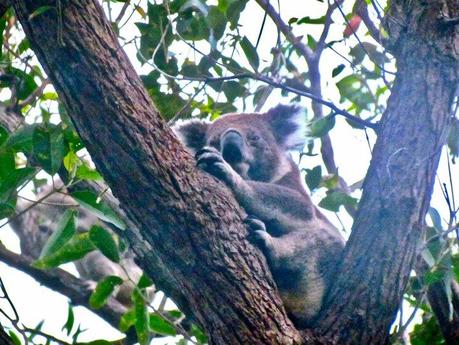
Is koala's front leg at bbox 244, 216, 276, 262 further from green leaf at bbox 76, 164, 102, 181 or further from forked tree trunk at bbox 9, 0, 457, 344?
green leaf at bbox 76, 164, 102, 181

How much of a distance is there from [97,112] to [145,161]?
266 mm

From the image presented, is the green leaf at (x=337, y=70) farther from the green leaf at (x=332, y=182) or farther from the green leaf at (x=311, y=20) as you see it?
the green leaf at (x=332, y=182)

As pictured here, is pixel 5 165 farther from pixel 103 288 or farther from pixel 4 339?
pixel 103 288

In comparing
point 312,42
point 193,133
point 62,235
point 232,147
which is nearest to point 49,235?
point 193,133

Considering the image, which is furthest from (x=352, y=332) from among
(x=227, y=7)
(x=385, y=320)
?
(x=227, y=7)

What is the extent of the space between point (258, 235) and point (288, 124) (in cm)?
201

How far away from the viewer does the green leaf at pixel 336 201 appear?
3.92 meters

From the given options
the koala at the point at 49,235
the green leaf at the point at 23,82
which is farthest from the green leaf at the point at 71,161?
the koala at the point at 49,235

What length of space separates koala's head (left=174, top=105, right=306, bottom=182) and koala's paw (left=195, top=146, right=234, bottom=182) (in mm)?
843

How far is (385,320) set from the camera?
318 cm

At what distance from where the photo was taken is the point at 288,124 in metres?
5.32

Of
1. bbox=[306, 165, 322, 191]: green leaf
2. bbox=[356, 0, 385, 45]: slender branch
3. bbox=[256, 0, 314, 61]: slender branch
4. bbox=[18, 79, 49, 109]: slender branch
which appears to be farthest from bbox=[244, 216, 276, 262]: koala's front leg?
bbox=[18, 79, 49, 109]: slender branch

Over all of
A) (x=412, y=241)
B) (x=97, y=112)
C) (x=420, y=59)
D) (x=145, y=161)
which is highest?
(x=420, y=59)

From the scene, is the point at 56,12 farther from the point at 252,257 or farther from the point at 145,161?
the point at 252,257
